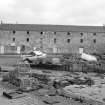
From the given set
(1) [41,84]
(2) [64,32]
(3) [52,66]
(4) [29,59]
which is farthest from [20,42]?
(1) [41,84]

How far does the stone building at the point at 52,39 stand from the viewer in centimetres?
4762

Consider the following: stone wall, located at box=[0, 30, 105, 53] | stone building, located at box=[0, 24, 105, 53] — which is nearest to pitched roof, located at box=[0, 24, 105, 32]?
stone building, located at box=[0, 24, 105, 53]

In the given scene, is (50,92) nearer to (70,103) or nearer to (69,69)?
(70,103)

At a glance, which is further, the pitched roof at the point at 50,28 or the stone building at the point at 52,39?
the pitched roof at the point at 50,28

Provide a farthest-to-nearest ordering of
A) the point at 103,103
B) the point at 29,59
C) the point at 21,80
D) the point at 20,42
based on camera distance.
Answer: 1. the point at 20,42
2. the point at 29,59
3. the point at 21,80
4. the point at 103,103

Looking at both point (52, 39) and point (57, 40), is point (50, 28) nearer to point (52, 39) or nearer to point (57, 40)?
point (52, 39)

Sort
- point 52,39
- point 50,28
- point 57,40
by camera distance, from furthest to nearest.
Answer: point 50,28 < point 57,40 < point 52,39

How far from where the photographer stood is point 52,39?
48000 millimetres

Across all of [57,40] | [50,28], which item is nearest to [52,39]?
[57,40]

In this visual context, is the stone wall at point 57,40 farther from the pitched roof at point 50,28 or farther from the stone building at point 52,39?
the pitched roof at point 50,28

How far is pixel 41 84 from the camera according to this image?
51.3 ft

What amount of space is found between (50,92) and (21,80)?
2.91m

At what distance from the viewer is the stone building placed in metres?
47.6

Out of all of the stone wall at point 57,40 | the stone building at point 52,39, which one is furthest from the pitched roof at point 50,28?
the stone wall at point 57,40
